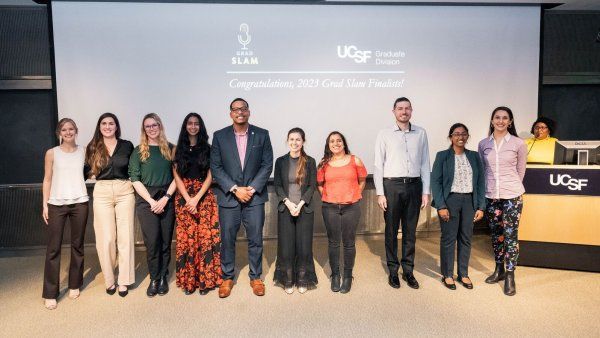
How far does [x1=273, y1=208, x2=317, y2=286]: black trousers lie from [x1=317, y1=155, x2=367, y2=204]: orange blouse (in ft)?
0.82

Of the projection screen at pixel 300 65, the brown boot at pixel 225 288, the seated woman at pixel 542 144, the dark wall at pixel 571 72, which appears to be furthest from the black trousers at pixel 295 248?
the dark wall at pixel 571 72

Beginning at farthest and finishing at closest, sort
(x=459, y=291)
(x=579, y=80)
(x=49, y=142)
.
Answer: (x=579, y=80) < (x=49, y=142) < (x=459, y=291)

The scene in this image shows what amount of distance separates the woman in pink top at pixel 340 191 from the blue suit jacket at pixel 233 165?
0.53 metres

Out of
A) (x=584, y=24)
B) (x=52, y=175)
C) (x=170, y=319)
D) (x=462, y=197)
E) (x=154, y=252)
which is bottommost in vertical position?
(x=170, y=319)

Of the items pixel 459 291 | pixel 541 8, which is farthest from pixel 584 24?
pixel 459 291

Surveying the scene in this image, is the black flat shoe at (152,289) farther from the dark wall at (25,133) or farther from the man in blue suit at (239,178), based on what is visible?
the dark wall at (25,133)

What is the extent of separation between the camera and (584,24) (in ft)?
15.4

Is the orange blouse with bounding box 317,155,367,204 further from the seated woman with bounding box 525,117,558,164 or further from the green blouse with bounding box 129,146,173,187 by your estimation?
the seated woman with bounding box 525,117,558,164

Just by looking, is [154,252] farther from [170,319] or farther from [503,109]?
[503,109]

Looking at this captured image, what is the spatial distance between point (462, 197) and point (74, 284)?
3.29m

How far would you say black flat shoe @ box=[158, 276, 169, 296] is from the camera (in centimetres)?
308

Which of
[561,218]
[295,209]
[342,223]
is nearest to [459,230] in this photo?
[342,223]

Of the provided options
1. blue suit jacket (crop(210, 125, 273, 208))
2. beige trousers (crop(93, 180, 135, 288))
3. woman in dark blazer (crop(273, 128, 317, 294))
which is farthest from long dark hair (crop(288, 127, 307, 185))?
beige trousers (crop(93, 180, 135, 288))

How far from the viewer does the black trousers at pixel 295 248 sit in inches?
120
